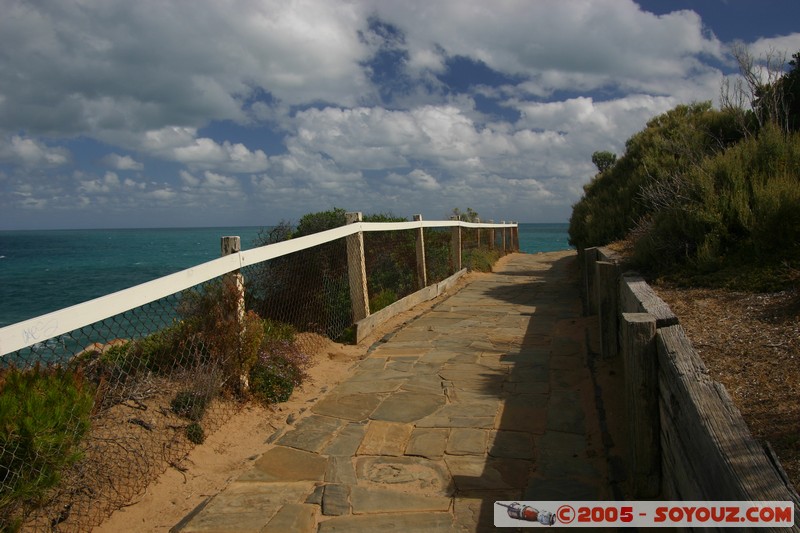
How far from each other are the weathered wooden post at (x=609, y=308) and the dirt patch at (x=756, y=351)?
47 cm

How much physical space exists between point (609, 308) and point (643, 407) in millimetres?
2289

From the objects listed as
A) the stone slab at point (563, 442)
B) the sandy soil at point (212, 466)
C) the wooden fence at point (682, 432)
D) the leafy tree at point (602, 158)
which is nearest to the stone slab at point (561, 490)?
the wooden fence at point (682, 432)

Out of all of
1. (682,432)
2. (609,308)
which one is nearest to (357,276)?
(609,308)

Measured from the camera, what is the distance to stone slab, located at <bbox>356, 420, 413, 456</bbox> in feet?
12.1

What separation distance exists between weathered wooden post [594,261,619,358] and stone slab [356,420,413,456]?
2172mm

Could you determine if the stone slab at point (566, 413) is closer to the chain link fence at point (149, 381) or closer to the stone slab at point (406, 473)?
the stone slab at point (406, 473)

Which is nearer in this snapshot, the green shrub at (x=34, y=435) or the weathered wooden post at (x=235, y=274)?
the green shrub at (x=34, y=435)

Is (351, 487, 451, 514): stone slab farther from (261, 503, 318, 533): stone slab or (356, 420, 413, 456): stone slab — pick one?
(356, 420, 413, 456): stone slab

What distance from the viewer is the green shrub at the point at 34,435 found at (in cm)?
250

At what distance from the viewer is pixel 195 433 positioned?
3.69 metres

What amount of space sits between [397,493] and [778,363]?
87.4 inches

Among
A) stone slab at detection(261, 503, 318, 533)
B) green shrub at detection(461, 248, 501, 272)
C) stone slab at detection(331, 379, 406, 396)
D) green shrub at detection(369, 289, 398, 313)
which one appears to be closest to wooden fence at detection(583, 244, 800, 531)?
stone slab at detection(261, 503, 318, 533)

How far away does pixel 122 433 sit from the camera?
3.36 meters

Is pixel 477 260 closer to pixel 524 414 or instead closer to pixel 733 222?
pixel 733 222
